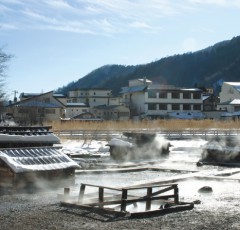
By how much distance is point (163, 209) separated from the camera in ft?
33.1

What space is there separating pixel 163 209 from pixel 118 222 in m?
1.38

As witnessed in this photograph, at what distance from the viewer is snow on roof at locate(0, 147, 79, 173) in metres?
13.2

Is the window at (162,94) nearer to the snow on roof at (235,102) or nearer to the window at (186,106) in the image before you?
the window at (186,106)

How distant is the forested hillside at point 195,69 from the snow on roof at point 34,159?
129m

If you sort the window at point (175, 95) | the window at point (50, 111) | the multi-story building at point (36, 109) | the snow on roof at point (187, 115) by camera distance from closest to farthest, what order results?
the multi-story building at point (36, 109) → the window at point (50, 111) → the snow on roof at point (187, 115) → the window at point (175, 95)

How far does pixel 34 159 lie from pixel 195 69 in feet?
481

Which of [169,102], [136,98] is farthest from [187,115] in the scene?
[136,98]

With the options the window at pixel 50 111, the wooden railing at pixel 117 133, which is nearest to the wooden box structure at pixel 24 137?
the wooden railing at pixel 117 133

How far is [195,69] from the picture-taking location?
15675cm

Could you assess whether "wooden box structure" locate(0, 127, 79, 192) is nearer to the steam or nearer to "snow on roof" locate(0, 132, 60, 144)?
"snow on roof" locate(0, 132, 60, 144)

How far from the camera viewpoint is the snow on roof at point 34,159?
1321 cm

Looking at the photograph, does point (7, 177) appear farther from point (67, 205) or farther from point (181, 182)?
point (181, 182)

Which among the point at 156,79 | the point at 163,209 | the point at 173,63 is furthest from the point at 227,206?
the point at 173,63

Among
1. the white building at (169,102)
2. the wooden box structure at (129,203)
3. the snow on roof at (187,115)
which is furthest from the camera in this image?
the white building at (169,102)
